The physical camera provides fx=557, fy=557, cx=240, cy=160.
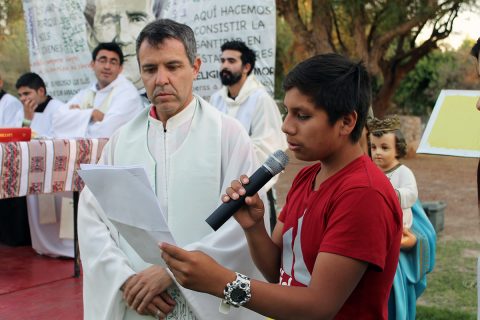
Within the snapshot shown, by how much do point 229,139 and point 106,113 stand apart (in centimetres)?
357

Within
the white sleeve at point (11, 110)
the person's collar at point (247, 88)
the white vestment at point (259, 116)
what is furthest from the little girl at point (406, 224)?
the white sleeve at point (11, 110)

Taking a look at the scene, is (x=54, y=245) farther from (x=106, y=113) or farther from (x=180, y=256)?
(x=180, y=256)

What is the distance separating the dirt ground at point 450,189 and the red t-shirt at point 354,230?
2997mm

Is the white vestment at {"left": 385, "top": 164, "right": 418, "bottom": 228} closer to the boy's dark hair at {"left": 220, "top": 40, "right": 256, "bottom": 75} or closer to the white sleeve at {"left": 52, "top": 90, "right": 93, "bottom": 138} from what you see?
the boy's dark hair at {"left": 220, "top": 40, "right": 256, "bottom": 75}

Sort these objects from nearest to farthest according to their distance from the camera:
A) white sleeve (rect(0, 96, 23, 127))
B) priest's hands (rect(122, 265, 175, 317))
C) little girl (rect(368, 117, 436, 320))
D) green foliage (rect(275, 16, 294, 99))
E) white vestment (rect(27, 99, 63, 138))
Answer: priest's hands (rect(122, 265, 175, 317)) < little girl (rect(368, 117, 436, 320)) < white vestment (rect(27, 99, 63, 138)) < white sleeve (rect(0, 96, 23, 127)) < green foliage (rect(275, 16, 294, 99))

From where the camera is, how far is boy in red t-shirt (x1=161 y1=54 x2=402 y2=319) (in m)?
1.41

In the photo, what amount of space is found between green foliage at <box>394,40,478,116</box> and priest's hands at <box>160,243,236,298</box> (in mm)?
20263

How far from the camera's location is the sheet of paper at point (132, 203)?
171 cm

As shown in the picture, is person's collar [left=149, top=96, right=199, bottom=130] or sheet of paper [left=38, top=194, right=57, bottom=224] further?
sheet of paper [left=38, top=194, right=57, bottom=224]

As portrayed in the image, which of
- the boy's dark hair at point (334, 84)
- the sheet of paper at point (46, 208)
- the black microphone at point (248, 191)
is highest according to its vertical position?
the boy's dark hair at point (334, 84)

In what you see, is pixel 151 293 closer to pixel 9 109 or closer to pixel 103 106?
pixel 103 106

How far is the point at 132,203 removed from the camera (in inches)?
Answer: 69.6

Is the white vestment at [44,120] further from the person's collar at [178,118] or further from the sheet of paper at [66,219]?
the person's collar at [178,118]

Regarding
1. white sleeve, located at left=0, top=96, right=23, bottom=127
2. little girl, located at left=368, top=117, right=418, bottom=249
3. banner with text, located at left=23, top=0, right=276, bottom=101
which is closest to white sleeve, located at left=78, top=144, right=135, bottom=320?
little girl, located at left=368, top=117, right=418, bottom=249
